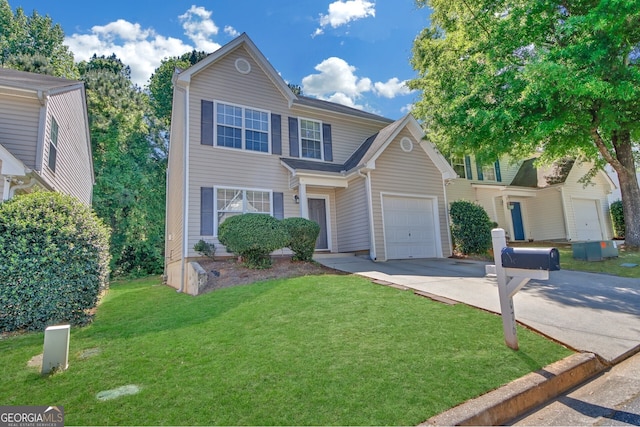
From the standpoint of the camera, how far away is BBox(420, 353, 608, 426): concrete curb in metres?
2.64

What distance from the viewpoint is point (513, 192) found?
1695cm

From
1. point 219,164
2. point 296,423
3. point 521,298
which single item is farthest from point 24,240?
point 521,298

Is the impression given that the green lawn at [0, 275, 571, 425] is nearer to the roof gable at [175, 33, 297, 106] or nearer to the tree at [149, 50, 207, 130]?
the roof gable at [175, 33, 297, 106]

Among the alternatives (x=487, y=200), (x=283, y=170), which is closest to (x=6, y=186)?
(x=283, y=170)

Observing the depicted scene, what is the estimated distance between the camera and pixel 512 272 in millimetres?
3658

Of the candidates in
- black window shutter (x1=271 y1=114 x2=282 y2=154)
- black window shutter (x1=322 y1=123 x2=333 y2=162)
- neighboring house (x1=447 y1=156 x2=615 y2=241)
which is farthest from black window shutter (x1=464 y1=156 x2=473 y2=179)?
black window shutter (x1=271 y1=114 x2=282 y2=154)

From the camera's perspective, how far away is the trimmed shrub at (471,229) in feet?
41.3

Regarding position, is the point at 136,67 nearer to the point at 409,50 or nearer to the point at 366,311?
the point at 409,50

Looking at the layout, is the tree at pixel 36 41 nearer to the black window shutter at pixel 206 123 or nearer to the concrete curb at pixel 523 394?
the black window shutter at pixel 206 123

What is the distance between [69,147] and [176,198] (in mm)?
4023

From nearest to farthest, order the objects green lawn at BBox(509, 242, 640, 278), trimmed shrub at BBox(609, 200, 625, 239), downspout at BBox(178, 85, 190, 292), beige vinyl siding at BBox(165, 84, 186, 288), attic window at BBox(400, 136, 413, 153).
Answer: green lawn at BBox(509, 242, 640, 278) → downspout at BBox(178, 85, 190, 292) → beige vinyl siding at BBox(165, 84, 186, 288) → attic window at BBox(400, 136, 413, 153) → trimmed shrub at BBox(609, 200, 625, 239)

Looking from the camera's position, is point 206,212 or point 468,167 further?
point 468,167

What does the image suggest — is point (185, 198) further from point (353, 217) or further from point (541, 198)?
point (541, 198)

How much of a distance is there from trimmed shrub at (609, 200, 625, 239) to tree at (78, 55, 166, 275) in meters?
26.7
